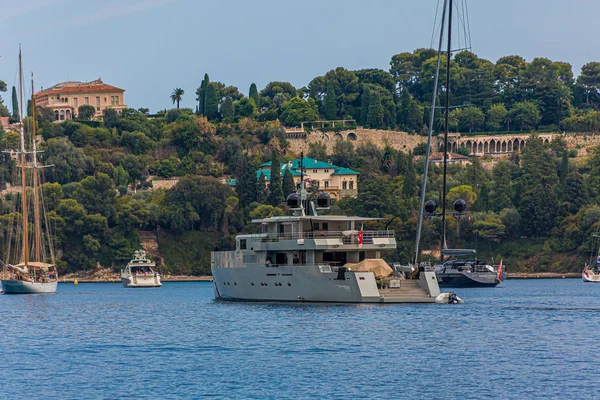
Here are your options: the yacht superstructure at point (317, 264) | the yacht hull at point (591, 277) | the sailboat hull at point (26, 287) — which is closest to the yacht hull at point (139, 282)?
the sailboat hull at point (26, 287)

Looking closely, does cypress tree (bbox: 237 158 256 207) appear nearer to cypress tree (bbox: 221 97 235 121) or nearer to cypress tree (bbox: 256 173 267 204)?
cypress tree (bbox: 256 173 267 204)

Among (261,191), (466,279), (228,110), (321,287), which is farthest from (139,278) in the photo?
(228,110)

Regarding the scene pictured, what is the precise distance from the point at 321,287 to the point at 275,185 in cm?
8826

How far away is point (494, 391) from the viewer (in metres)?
38.8

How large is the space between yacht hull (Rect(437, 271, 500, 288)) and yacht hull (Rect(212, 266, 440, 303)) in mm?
36601

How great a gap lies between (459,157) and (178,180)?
47.0m

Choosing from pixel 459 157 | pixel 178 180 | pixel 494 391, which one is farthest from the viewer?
pixel 459 157

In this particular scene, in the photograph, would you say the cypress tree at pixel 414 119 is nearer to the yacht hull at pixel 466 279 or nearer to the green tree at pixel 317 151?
the green tree at pixel 317 151

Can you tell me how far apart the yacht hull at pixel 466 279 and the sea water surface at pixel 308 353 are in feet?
109

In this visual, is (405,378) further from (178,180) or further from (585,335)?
(178,180)

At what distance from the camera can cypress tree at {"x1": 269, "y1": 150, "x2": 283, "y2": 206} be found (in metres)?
150

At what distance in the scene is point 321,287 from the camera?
207ft

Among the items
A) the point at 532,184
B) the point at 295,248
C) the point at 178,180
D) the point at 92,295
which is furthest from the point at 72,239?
the point at 295,248

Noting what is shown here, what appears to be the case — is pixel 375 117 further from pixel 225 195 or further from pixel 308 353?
pixel 308 353
